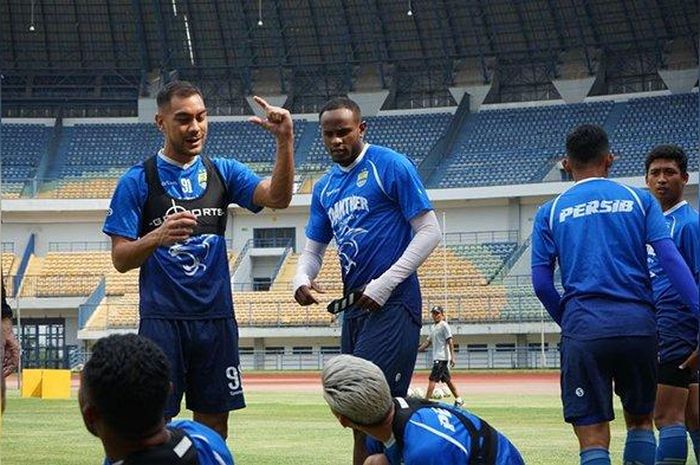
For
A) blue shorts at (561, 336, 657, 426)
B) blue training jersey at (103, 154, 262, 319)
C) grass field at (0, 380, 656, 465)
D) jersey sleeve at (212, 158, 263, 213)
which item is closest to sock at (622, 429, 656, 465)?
blue shorts at (561, 336, 657, 426)

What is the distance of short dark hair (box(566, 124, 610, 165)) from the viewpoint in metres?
7.54

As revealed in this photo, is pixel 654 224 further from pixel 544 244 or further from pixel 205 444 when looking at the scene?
pixel 205 444

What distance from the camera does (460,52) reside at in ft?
197

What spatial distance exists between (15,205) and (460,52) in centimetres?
2054

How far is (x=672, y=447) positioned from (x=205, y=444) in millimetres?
4633

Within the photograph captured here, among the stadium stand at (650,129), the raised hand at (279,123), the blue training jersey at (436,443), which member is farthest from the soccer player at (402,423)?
the stadium stand at (650,129)

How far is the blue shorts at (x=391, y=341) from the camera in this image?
7.61 meters

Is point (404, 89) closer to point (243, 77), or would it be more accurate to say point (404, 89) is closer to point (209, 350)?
point (243, 77)

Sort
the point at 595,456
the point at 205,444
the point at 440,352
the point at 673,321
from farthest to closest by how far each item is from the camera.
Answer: the point at 440,352 → the point at 673,321 → the point at 595,456 → the point at 205,444

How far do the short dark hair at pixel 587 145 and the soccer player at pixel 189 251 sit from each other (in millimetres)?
1616

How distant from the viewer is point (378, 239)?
787cm

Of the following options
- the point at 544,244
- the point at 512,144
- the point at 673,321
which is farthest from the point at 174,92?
the point at 512,144

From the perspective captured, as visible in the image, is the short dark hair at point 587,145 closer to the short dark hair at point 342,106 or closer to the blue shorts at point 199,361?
the short dark hair at point 342,106

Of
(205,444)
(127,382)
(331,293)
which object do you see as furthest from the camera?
(331,293)
